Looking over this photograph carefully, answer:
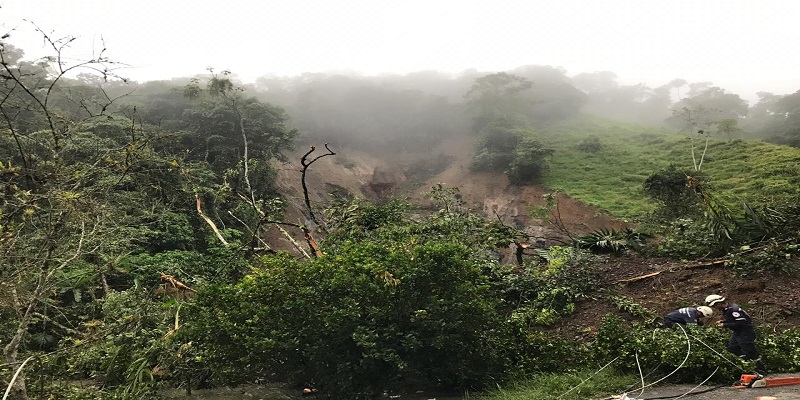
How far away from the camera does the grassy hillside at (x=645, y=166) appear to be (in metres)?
18.2

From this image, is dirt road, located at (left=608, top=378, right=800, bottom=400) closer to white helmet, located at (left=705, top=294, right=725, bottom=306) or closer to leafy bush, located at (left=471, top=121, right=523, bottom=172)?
white helmet, located at (left=705, top=294, right=725, bottom=306)

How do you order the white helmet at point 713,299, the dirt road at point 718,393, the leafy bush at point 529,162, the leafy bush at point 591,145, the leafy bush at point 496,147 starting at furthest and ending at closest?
the leafy bush at point 591,145 < the leafy bush at point 496,147 < the leafy bush at point 529,162 < the white helmet at point 713,299 < the dirt road at point 718,393

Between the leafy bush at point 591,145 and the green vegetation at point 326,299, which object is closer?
the green vegetation at point 326,299

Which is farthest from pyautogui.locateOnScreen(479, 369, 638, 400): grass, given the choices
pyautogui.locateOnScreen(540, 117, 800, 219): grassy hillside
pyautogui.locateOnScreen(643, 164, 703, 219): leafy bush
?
pyautogui.locateOnScreen(540, 117, 800, 219): grassy hillside

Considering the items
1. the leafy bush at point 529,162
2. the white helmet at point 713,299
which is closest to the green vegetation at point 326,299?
the white helmet at point 713,299

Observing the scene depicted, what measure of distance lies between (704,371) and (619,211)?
58.5 feet

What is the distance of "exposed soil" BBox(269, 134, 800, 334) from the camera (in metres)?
7.43

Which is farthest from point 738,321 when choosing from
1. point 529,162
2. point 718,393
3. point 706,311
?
point 529,162

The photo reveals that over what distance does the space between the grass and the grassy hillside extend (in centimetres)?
1078

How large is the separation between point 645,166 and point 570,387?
26.0 meters

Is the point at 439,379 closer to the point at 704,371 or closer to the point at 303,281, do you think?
the point at 303,281

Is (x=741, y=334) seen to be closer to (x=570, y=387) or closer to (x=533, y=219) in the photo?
(x=570, y=387)

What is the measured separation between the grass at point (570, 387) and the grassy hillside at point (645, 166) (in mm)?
10776

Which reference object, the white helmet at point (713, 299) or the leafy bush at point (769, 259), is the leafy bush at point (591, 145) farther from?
the white helmet at point (713, 299)
